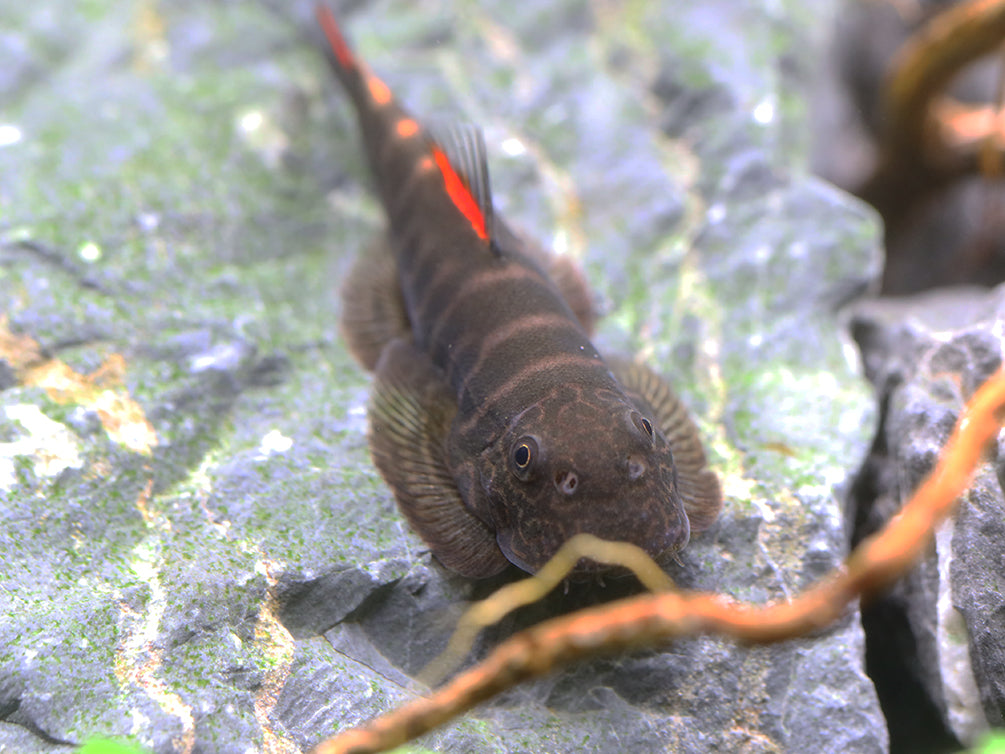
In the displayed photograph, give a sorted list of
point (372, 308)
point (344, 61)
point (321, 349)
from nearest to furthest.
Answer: point (321, 349) → point (372, 308) → point (344, 61)

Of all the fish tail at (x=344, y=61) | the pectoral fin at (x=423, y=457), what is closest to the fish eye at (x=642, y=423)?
the pectoral fin at (x=423, y=457)

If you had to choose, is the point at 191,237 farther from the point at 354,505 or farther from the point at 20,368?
the point at 354,505

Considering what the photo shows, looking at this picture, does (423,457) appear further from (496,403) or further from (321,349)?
(321,349)

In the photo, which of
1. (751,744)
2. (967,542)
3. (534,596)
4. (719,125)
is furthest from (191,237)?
(967,542)

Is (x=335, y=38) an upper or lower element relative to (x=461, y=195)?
lower

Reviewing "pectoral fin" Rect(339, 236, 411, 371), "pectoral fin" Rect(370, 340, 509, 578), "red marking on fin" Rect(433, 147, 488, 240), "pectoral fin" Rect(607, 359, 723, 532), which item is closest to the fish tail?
"pectoral fin" Rect(339, 236, 411, 371)

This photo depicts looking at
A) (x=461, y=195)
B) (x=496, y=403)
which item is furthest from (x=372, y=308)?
(x=496, y=403)
